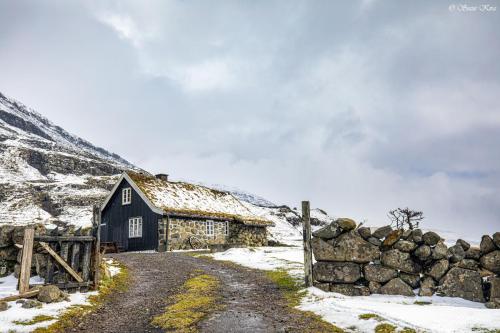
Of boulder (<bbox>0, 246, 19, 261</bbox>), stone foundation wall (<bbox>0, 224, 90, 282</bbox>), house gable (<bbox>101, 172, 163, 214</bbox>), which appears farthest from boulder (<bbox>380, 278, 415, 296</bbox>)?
house gable (<bbox>101, 172, 163, 214</bbox>)

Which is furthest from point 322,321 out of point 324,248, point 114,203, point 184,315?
point 114,203

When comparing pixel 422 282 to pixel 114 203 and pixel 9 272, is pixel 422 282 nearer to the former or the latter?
pixel 9 272

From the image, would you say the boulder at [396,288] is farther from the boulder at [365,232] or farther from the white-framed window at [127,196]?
the white-framed window at [127,196]

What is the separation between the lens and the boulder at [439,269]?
1204cm

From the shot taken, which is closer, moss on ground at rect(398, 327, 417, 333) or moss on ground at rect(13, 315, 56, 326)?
moss on ground at rect(398, 327, 417, 333)

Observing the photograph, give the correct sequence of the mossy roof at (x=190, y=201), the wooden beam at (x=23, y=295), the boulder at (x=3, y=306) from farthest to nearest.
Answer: the mossy roof at (x=190, y=201)
the wooden beam at (x=23, y=295)
the boulder at (x=3, y=306)

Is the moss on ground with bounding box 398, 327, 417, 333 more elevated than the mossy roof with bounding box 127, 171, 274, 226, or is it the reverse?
the mossy roof with bounding box 127, 171, 274, 226

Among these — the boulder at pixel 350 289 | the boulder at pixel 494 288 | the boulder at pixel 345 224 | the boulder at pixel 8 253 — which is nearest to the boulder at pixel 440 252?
the boulder at pixel 494 288

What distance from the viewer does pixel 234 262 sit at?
2053 centimetres

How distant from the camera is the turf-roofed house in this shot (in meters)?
30.6

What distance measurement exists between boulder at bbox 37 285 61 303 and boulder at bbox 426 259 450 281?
11372 millimetres

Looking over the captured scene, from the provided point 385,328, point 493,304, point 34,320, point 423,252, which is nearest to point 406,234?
point 423,252

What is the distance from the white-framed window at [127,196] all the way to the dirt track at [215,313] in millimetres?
16726

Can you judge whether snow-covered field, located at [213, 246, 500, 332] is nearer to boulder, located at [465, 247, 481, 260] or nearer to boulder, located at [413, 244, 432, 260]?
boulder, located at [413, 244, 432, 260]
